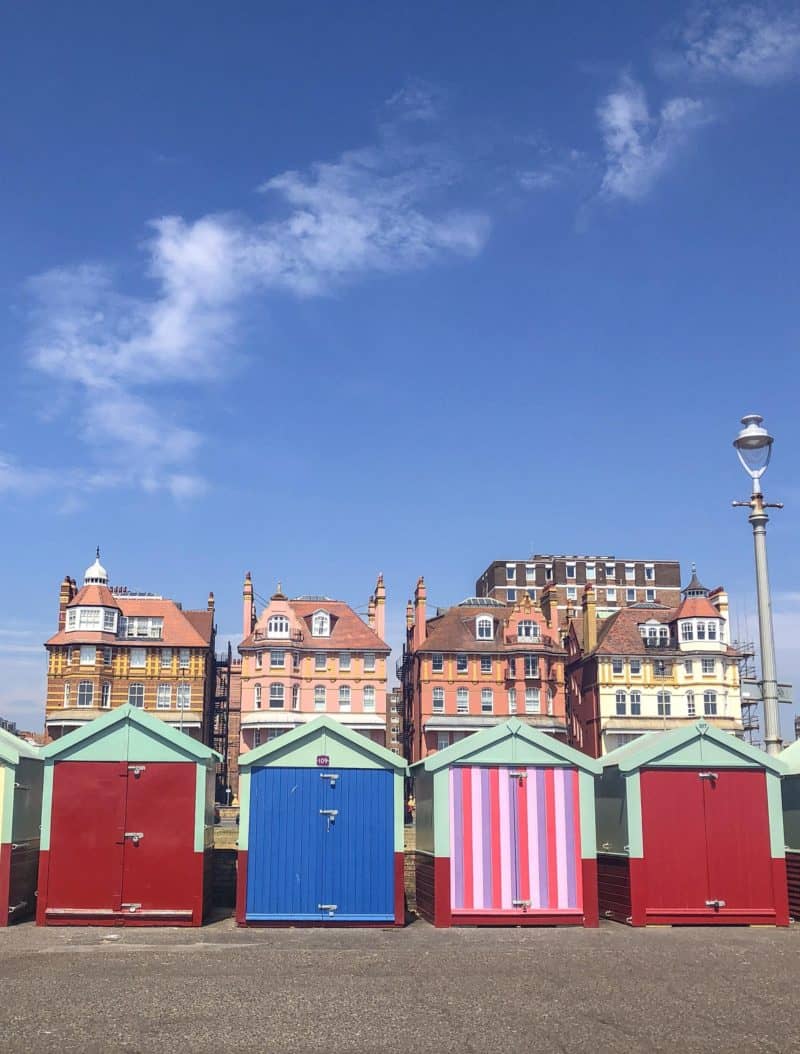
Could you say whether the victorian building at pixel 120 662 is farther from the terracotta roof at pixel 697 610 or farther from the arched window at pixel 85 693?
the terracotta roof at pixel 697 610

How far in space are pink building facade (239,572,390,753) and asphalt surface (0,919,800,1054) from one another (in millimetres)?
43960

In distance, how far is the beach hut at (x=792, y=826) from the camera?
75.9 feet

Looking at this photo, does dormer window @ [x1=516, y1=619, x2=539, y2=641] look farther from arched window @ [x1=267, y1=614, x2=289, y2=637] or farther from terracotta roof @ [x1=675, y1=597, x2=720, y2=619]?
arched window @ [x1=267, y1=614, x2=289, y2=637]

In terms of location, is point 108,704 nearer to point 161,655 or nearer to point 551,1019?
point 161,655

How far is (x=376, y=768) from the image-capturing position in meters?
22.4

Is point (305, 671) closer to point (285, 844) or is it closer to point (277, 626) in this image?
point (277, 626)

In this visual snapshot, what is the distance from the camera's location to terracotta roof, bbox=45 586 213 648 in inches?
2539

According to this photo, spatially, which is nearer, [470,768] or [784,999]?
[784,999]

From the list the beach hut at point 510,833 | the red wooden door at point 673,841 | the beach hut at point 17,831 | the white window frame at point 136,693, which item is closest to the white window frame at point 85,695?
the white window frame at point 136,693

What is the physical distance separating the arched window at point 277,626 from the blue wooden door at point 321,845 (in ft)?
143

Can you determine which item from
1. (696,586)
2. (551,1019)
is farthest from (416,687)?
(551,1019)

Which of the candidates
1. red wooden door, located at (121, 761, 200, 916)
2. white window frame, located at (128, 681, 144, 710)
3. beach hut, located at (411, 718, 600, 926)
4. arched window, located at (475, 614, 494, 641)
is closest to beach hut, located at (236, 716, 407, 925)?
beach hut, located at (411, 718, 600, 926)

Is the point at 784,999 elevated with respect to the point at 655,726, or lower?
lower

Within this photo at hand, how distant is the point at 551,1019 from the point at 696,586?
6209cm
